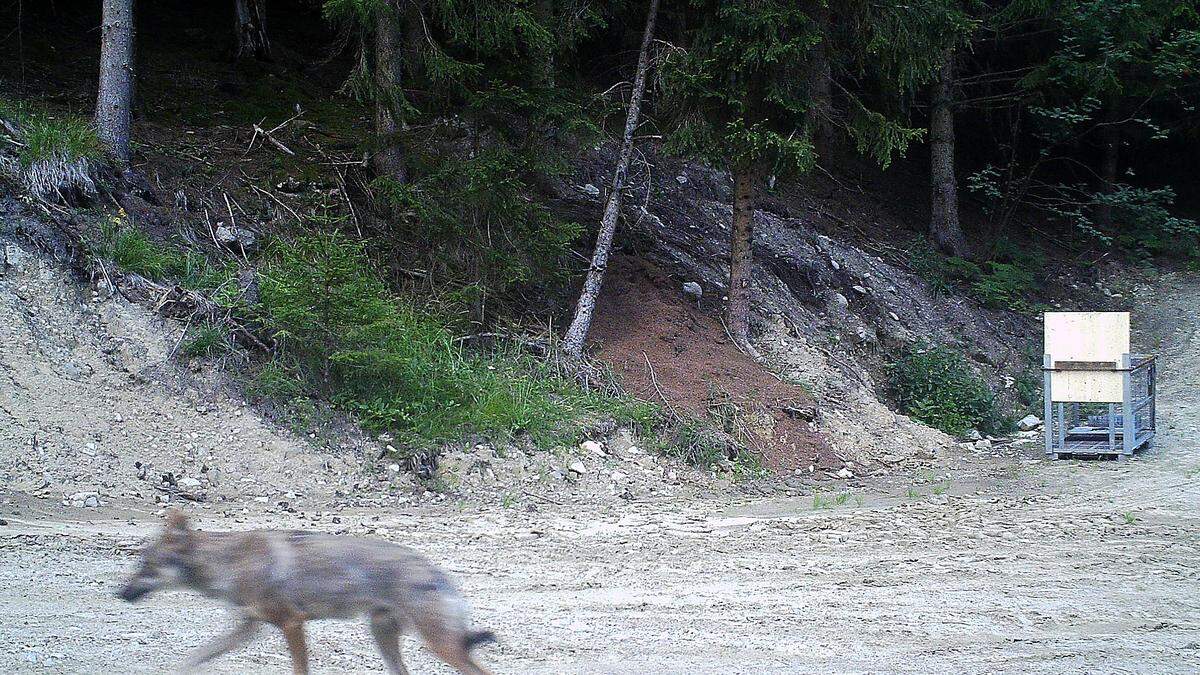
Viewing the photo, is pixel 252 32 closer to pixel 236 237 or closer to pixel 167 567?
pixel 236 237

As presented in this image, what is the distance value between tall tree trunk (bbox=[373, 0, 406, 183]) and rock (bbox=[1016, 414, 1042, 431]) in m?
10.6

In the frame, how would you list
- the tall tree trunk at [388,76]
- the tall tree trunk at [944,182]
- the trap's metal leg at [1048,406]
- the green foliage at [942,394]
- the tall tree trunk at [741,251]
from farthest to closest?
1. the tall tree trunk at [944,182]
2. the green foliage at [942,394]
3. the tall tree trunk at [741,251]
4. the trap's metal leg at [1048,406]
5. the tall tree trunk at [388,76]

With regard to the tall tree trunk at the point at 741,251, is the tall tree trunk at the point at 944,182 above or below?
above

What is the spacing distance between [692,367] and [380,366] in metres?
4.60

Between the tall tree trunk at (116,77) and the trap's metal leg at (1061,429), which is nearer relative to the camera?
the tall tree trunk at (116,77)

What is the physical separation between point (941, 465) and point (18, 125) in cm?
1292

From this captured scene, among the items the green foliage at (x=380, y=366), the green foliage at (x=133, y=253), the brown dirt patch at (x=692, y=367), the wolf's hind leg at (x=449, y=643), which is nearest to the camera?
the wolf's hind leg at (x=449, y=643)

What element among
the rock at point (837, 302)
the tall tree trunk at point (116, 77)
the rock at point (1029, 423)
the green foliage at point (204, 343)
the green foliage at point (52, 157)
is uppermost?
the tall tree trunk at point (116, 77)

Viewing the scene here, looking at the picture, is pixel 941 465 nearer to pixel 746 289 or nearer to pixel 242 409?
pixel 746 289

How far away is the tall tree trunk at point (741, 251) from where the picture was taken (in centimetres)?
1436

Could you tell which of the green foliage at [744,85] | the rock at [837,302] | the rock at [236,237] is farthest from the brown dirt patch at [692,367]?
the rock at [236,237]

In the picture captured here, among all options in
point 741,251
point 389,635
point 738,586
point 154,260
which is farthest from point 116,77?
point 389,635

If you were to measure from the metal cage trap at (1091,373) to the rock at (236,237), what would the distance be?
1085 centimetres

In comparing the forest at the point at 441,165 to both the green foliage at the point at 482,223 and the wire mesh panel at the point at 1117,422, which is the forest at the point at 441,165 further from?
the wire mesh panel at the point at 1117,422
